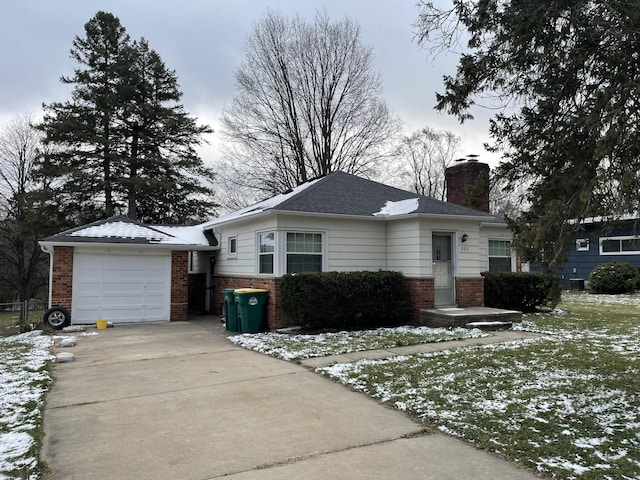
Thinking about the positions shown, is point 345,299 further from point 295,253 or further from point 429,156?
point 429,156

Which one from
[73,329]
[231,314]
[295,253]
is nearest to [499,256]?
[295,253]

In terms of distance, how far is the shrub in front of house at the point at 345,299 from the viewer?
10.1 metres

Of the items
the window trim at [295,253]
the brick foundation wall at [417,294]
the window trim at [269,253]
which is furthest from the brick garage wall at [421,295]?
the window trim at [269,253]

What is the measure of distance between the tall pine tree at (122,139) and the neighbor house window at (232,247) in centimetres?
1123

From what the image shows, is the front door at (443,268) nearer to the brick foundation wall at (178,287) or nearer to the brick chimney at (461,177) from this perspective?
the brick chimney at (461,177)

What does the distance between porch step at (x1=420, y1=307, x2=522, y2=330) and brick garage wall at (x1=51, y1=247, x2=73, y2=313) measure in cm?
931

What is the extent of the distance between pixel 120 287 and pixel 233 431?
9.64m

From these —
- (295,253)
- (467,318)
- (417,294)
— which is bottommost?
(467,318)

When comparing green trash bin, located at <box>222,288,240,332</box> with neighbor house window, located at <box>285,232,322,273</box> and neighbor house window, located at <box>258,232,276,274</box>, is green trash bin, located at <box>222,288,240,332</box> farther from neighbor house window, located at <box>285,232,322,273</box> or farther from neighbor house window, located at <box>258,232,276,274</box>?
neighbor house window, located at <box>285,232,322,273</box>

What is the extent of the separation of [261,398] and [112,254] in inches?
353

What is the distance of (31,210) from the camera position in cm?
2228

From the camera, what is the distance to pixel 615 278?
2016 centimetres

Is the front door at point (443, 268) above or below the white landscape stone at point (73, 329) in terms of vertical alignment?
above

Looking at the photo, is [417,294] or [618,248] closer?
[417,294]
